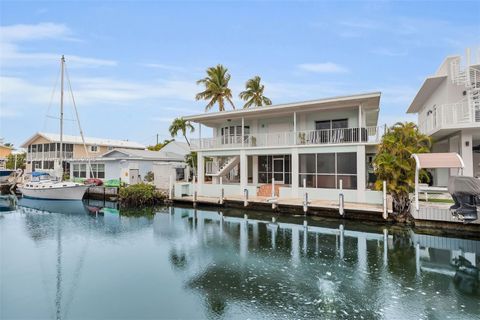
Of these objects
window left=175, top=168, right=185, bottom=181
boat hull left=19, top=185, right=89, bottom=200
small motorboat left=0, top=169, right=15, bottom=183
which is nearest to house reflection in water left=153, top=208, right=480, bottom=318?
boat hull left=19, top=185, right=89, bottom=200

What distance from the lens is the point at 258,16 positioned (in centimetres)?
1844

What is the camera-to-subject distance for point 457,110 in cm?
1694

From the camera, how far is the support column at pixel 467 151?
53.2 ft

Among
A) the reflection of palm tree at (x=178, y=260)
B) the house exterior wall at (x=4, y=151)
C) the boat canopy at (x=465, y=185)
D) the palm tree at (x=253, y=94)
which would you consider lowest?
the reflection of palm tree at (x=178, y=260)

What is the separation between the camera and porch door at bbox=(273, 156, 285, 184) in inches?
875

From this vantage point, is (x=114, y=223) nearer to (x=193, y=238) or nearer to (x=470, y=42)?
(x=193, y=238)

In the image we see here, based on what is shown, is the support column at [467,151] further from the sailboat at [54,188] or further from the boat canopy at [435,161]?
the sailboat at [54,188]

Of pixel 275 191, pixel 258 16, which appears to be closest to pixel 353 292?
pixel 275 191

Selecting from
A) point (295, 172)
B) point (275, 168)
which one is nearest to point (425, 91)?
point (295, 172)

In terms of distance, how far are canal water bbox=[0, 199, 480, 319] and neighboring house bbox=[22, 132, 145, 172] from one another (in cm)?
2383

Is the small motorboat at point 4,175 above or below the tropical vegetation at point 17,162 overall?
below

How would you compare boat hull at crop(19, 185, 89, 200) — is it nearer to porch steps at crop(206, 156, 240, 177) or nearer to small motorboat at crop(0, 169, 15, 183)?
porch steps at crop(206, 156, 240, 177)

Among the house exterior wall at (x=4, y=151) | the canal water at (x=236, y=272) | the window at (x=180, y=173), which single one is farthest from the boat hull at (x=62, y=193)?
the house exterior wall at (x=4, y=151)

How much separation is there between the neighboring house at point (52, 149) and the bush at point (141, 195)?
16.7 m
